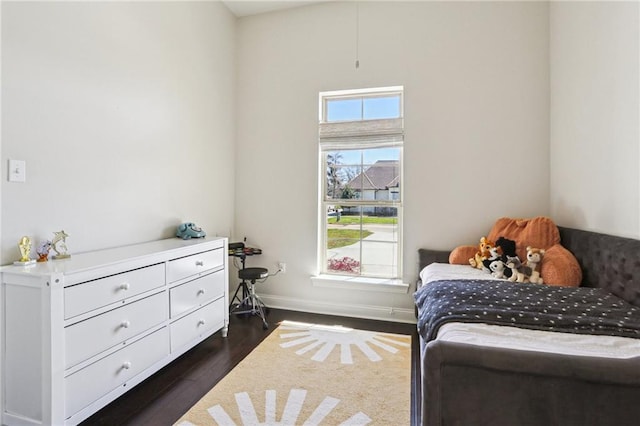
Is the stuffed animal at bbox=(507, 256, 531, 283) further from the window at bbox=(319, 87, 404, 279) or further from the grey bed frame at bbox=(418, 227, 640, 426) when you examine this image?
the grey bed frame at bbox=(418, 227, 640, 426)

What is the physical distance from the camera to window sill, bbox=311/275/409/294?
2971 mm

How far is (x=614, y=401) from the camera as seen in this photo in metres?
0.97

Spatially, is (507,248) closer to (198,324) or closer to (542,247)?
(542,247)

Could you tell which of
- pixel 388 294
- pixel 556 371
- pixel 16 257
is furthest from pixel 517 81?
pixel 16 257

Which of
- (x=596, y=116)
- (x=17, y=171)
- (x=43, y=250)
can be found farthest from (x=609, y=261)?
(x=17, y=171)

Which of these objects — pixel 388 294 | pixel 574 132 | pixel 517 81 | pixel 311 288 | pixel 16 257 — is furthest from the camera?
pixel 311 288

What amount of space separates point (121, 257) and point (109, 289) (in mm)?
207

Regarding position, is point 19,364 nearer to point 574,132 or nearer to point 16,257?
point 16,257

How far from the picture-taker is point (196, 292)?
2293mm

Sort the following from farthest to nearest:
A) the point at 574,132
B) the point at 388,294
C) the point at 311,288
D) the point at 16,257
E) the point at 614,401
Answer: the point at 311,288
the point at 388,294
the point at 574,132
the point at 16,257
the point at 614,401

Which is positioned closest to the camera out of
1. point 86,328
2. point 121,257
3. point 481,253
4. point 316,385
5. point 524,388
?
point 524,388

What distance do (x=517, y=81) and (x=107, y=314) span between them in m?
3.43

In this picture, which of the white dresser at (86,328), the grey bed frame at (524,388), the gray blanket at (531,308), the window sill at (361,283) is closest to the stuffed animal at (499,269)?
the gray blanket at (531,308)

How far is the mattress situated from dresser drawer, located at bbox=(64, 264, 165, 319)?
1.62 meters
